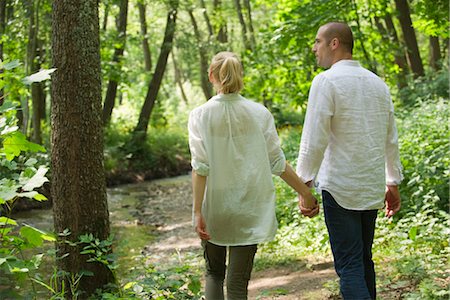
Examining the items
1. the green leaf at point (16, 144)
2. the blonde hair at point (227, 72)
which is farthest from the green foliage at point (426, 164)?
Result: the green leaf at point (16, 144)

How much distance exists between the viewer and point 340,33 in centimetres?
394

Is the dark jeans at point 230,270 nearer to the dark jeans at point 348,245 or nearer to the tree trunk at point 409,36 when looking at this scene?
the dark jeans at point 348,245

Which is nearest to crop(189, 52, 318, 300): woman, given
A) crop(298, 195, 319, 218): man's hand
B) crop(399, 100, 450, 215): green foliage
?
→ crop(298, 195, 319, 218): man's hand

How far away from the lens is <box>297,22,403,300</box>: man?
3832mm

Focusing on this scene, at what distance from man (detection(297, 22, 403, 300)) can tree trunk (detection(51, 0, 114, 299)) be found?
6.59 feet

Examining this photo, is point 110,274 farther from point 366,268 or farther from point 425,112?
point 425,112

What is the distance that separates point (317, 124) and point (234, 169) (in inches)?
26.9

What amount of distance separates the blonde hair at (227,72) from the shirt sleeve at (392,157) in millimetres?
1100

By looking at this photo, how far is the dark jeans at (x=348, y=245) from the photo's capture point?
3744 mm

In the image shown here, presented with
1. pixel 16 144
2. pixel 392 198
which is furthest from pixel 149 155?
pixel 16 144

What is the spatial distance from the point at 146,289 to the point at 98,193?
1.02m

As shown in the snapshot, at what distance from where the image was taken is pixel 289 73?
14844 mm

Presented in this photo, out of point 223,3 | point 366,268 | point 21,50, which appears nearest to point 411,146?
point 366,268

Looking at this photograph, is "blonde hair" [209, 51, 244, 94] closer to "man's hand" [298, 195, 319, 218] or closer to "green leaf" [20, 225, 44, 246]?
"man's hand" [298, 195, 319, 218]
